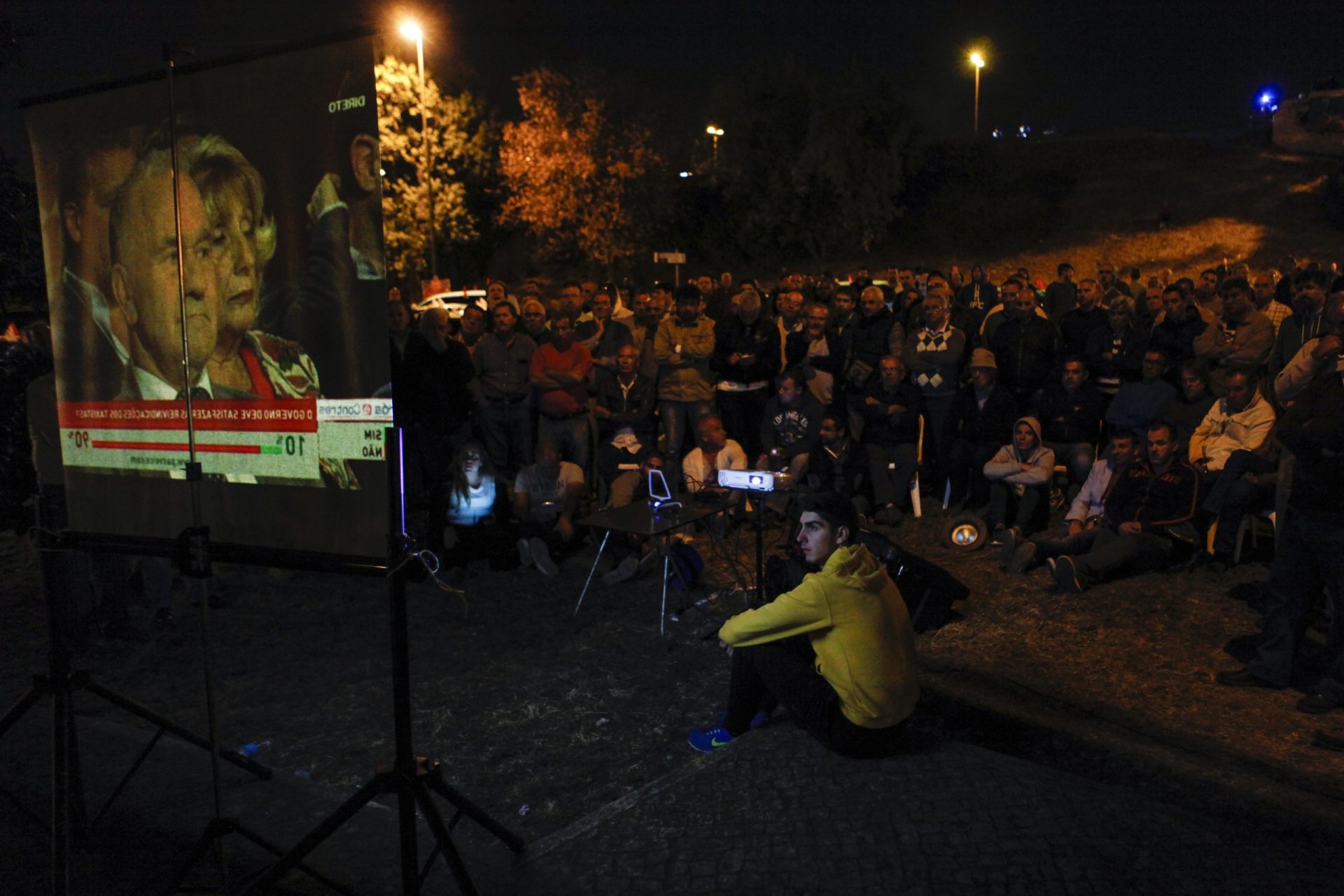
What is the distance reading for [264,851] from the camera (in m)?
4.00

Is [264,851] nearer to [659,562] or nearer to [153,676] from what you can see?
[153,676]

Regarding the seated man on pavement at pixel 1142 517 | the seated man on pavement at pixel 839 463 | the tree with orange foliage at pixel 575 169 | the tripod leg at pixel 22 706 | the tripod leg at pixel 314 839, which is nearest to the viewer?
the tripod leg at pixel 314 839

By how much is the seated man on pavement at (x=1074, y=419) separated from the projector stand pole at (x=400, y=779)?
23.1 feet

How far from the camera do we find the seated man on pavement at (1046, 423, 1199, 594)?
23.9 ft

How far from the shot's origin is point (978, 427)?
360 inches

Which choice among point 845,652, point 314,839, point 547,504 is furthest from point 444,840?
point 547,504

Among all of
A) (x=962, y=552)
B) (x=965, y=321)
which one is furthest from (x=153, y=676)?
(x=965, y=321)

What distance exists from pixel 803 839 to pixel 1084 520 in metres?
5.12

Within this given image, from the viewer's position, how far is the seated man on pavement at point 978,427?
29.8ft

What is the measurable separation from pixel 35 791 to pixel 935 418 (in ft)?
24.7

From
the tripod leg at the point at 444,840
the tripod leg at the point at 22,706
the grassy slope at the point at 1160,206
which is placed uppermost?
the grassy slope at the point at 1160,206

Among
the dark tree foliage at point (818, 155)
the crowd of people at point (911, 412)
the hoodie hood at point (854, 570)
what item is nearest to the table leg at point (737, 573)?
the crowd of people at point (911, 412)

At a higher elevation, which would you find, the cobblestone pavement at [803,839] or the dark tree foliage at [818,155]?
the dark tree foliage at [818,155]

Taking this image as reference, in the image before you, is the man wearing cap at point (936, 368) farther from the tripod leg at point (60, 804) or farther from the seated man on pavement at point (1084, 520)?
the tripod leg at point (60, 804)
